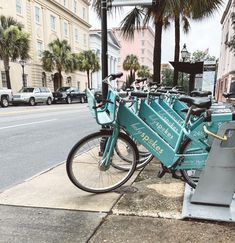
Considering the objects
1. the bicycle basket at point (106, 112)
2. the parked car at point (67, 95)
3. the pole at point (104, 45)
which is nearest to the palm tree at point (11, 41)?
the parked car at point (67, 95)

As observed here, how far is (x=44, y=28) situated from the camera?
32.6 m

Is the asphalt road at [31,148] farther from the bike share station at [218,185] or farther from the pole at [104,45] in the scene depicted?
the bike share station at [218,185]

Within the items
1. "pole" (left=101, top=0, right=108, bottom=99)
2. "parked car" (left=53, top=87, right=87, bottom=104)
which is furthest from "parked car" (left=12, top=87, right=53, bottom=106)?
"pole" (left=101, top=0, right=108, bottom=99)

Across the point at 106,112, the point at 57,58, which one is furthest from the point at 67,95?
the point at 106,112

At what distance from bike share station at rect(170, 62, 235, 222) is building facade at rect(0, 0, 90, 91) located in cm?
2480

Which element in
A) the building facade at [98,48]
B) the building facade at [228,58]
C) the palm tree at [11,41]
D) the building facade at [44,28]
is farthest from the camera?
the building facade at [98,48]

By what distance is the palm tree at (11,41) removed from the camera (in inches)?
853

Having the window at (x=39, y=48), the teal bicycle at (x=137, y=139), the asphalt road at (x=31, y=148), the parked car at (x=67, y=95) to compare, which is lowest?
the parked car at (x=67, y=95)

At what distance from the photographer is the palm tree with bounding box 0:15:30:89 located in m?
21.7

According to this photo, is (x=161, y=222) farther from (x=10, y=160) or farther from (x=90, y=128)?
(x=90, y=128)

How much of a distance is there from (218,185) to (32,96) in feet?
69.2

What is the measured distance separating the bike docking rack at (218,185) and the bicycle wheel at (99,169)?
91cm

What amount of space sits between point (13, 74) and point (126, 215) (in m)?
26.3

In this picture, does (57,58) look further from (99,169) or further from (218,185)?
(218,185)
